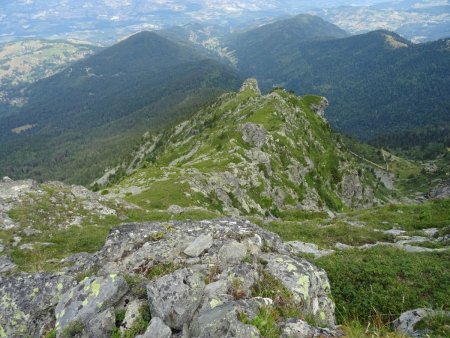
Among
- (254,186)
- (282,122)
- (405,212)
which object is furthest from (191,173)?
(282,122)

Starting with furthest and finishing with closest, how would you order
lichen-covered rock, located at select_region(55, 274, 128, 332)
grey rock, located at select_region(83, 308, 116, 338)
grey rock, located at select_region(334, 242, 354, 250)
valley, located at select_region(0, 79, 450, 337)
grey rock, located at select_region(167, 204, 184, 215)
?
1. grey rock, located at select_region(167, 204, 184, 215)
2. grey rock, located at select_region(334, 242, 354, 250)
3. lichen-covered rock, located at select_region(55, 274, 128, 332)
4. valley, located at select_region(0, 79, 450, 337)
5. grey rock, located at select_region(83, 308, 116, 338)

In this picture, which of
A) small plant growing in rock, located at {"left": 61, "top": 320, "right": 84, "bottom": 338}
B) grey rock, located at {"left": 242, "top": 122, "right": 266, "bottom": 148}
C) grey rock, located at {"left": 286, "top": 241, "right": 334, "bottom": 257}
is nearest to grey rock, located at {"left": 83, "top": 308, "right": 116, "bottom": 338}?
small plant growing in rock, located at {"left": 61, "top": 320, "right": 84, "bottom": 338}

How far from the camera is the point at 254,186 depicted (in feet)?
278

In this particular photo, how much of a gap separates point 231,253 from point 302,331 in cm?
570

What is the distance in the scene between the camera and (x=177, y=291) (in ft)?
47.2

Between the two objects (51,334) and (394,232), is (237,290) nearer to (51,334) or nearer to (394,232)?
(51,334)

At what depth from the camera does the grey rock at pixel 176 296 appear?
540 inches

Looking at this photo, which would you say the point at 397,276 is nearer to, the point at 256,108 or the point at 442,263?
the point at 442,263

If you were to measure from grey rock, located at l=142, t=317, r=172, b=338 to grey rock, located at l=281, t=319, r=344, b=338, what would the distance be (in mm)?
4271

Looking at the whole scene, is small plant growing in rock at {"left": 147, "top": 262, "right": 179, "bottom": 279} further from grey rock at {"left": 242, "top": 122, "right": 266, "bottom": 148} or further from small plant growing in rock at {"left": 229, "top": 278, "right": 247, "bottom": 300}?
grey rock at {"left": 242, "top": 122, "right": 266, "bottom": 148}

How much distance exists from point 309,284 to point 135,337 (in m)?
8.06

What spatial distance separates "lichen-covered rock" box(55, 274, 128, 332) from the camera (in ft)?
48.4

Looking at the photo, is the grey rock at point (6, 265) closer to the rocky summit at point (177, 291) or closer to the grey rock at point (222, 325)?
the rocky summit at point (177, 291)

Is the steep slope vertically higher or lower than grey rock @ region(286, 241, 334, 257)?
lower
